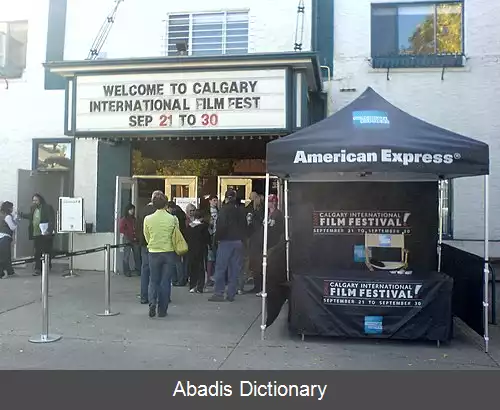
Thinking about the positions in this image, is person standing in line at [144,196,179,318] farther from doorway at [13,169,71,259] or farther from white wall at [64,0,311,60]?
doorway at [13,169,71,259]

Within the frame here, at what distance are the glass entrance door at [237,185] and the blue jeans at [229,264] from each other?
3.59 metres

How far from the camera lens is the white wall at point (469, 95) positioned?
11039mm

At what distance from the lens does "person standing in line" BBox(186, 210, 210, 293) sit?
959 cm

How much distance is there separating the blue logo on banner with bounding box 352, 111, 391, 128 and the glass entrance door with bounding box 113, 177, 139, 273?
21.5ft

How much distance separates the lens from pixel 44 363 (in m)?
Result: 5.63

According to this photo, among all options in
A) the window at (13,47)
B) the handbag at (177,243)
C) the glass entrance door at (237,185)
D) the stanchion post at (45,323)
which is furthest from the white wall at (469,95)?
the window at (13,47)

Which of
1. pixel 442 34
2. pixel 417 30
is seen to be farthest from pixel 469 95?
pixel 417 30

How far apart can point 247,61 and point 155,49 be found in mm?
3633

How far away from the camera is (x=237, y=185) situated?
Result: 41.3ft

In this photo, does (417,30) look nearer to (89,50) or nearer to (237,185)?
(237,185)

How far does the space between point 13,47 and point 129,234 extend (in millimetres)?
5838

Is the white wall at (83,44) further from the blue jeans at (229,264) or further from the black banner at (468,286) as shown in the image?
the black banner at (468,286)
